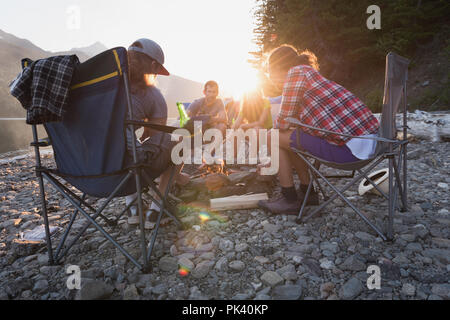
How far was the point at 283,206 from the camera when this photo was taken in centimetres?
260

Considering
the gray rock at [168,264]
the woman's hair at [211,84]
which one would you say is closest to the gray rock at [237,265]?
the gray rock at [168,264]

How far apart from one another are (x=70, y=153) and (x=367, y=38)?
13.9 m

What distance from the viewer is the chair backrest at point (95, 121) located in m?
1.57

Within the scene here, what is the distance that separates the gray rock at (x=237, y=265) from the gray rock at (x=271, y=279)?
17cm

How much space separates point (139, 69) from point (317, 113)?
1603 mm

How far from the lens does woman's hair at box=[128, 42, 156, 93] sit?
2.13 m

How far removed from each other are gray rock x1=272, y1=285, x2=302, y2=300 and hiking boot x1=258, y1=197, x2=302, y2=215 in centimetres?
106

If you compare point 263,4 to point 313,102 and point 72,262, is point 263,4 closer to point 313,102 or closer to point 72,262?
point 313,102

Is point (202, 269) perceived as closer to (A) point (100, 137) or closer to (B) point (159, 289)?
(B) point (159, 289)

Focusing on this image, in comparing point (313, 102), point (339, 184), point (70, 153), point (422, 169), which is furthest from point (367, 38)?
point (70, 153)

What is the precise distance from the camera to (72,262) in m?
1.92

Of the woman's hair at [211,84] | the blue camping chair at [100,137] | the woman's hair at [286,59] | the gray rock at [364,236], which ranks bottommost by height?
the gray rock at [364,236]

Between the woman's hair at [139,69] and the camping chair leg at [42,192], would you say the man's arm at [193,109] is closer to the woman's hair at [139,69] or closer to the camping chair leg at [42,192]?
the woman's hair at [139,69]

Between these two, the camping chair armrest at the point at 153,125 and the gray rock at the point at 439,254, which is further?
the gray rock at the point at 439,254
